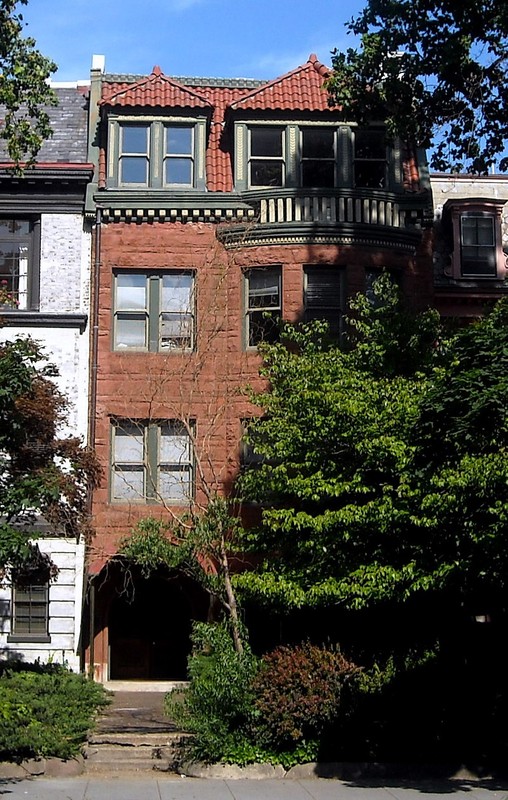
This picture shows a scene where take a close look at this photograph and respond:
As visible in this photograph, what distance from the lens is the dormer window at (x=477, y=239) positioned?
27.0 metres

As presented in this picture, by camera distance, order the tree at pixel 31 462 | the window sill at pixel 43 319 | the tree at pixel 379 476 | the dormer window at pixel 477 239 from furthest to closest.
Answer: the dormer window at pixel 477 239
the window sill at pixel 43 319
the tree at pixel 31 462
the tree at pixel 379 476

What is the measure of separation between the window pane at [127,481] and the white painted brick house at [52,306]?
4.06ft

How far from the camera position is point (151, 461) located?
2330cm

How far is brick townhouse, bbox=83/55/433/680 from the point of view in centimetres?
2317

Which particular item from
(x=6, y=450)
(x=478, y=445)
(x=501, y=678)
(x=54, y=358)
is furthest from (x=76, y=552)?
(x=478, y=445)

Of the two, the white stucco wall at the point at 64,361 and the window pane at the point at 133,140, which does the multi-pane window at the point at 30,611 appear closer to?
the white stucco wall at the point at 64,361

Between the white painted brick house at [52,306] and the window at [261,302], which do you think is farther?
the window at [261,302]

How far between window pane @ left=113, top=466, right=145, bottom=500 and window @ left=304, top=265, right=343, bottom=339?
5038mm

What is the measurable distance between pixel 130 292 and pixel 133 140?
3.62 metres

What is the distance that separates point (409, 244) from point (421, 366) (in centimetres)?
548

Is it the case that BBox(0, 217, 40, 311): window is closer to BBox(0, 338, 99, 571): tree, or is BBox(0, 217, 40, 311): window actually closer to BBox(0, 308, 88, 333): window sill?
BBox(0, 308, 88, 333): window sill

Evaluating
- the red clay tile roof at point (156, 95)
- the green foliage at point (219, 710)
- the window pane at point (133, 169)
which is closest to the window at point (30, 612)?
the green foliage at point (219, 710)

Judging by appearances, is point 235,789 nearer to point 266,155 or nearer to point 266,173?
point 266,173

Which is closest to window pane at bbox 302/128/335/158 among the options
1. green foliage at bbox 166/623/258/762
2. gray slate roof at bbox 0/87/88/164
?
gray slate roof at bbox 0/87/88/164
